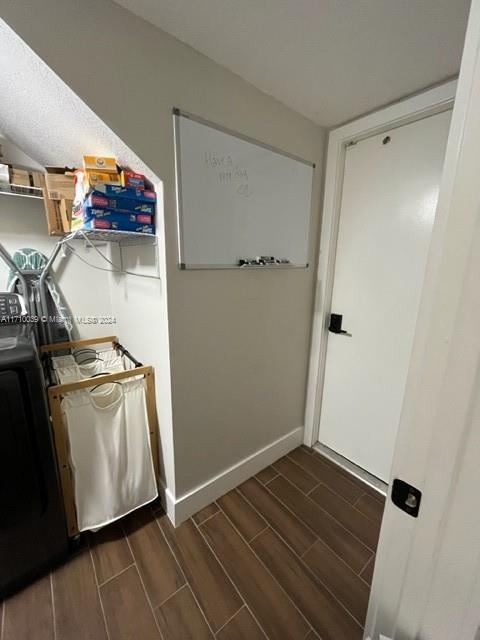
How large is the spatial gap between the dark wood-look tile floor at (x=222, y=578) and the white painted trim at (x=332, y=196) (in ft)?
2.16

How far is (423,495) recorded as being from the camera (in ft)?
1.69

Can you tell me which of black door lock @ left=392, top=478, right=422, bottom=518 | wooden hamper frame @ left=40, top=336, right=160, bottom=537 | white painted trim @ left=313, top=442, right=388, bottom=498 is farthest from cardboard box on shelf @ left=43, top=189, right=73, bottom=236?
white painted trim @ left=313, top=442, right=388, bottom=498

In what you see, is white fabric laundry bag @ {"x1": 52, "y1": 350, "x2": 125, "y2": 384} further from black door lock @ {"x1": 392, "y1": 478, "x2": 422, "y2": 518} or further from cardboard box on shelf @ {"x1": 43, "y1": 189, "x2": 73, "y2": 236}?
black door lock @ {"x1": 392, "y1": 478, "x2": 422, "y2": 518}

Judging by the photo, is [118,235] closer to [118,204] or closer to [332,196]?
[118,204]

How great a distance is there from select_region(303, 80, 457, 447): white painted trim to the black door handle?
42mm

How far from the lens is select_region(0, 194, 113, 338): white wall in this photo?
5.43 ft

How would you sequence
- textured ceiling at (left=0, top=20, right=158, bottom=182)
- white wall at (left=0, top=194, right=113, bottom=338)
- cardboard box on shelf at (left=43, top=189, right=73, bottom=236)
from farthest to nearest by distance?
white wall at (left=0, top=194, right=113, bottom=338) < cardboard box on shelf at (left=43, top=189, right=73, bottom=236) < textured ceiling at (left=0, top=20, right=158, bottom=182)

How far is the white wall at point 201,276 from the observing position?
93cm

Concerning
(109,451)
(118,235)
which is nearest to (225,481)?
(109,451)

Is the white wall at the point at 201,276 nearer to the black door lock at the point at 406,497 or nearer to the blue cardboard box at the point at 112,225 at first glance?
the blue cardboard box at the point at 112,225

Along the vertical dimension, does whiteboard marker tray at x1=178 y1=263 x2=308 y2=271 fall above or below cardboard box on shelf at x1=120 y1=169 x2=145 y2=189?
below

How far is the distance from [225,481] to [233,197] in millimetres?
1675

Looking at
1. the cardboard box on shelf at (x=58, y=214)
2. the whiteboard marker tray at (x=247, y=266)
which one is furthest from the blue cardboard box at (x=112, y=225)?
the cardboard box on shelf at (x=58, y=214)

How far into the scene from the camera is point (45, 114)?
1164 millimetres
